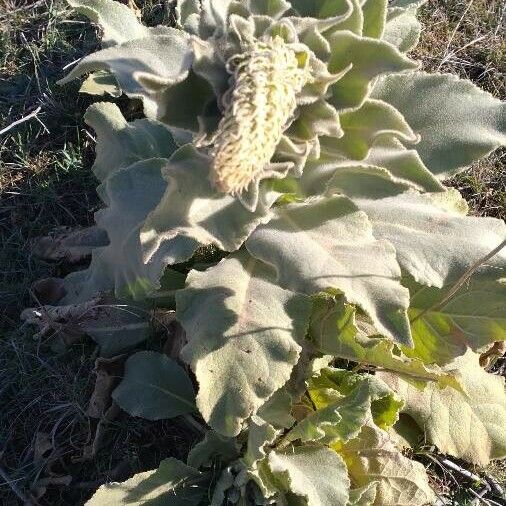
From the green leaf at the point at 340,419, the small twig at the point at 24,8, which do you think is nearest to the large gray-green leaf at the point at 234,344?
the green leaf at the point at 340,419

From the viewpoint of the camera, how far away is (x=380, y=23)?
2330 millimetres

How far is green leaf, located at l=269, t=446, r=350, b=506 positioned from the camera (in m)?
2.61

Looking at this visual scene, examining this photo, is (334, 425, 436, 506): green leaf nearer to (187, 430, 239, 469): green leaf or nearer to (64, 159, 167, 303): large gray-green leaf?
(187, 430, 239, 469): green leaf

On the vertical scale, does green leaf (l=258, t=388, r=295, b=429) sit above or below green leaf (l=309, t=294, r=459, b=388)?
below

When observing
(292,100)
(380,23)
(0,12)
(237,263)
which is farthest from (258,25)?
(0,12)

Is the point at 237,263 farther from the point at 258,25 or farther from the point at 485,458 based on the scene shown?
the point at 485,458

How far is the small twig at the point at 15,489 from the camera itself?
312cm

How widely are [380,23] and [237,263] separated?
0.95 m

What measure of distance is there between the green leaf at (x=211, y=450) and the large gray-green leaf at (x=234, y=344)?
0.40 meters

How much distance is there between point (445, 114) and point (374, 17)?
476 mm

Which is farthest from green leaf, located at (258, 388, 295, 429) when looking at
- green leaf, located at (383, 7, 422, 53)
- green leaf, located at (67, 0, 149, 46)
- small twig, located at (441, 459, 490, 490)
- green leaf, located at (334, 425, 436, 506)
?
green leaf, located at (67, 0, 149, 46)

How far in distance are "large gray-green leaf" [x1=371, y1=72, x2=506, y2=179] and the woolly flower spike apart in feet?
2.82

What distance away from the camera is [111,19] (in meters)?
2.83

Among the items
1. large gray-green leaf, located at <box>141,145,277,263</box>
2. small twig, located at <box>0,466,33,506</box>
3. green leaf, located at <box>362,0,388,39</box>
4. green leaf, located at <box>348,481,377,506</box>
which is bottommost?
small twig, located at <box>0,466,33,506</box>
